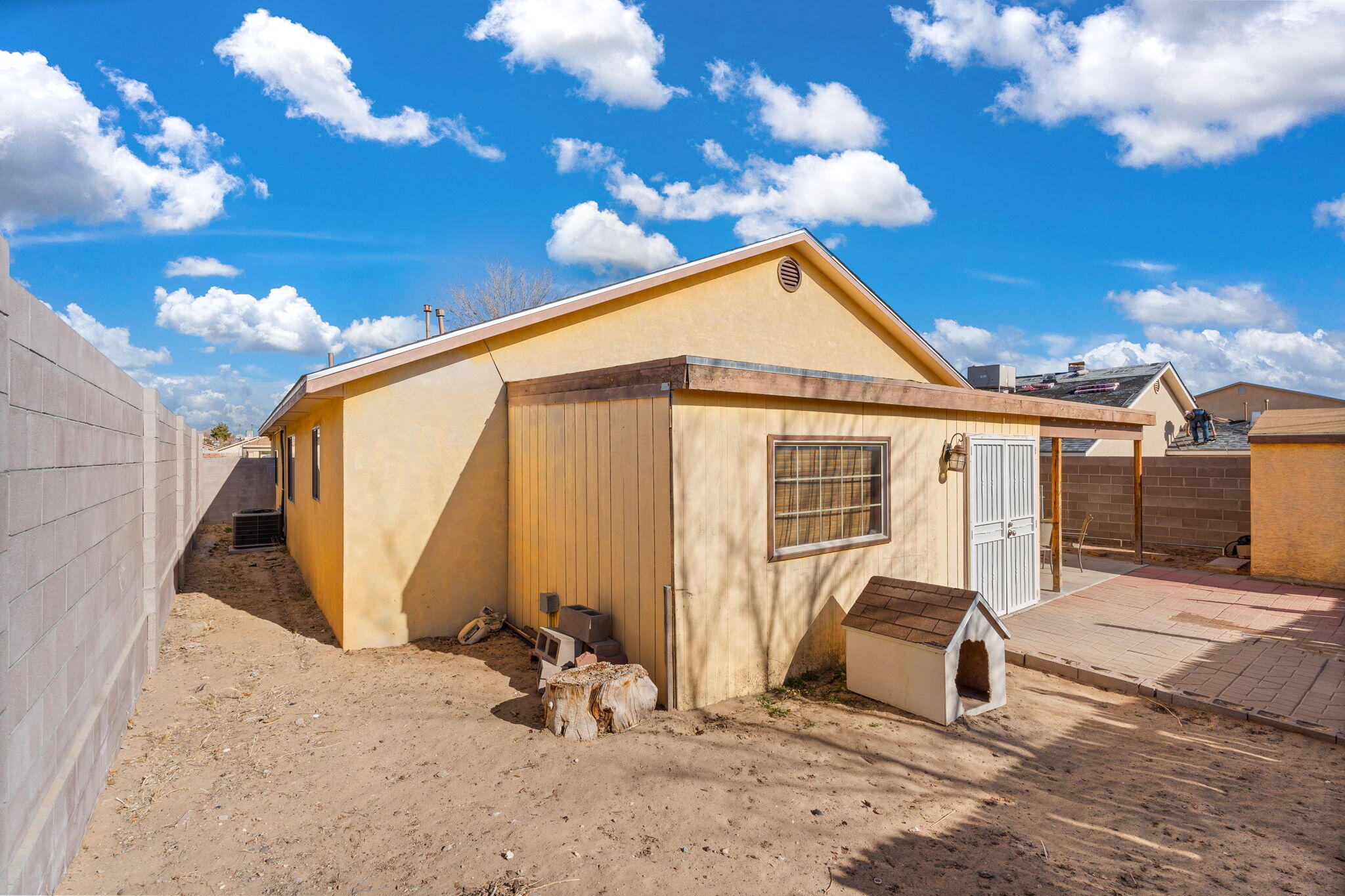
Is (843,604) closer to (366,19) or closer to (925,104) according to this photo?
(366,19)

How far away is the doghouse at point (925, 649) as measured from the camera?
4703 mm

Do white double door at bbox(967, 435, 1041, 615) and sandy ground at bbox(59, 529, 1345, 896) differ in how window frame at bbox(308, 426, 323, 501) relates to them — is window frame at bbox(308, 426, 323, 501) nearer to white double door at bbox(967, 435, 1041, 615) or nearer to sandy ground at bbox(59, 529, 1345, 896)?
sandy ground at bbox(59, 529, 1345, 896)

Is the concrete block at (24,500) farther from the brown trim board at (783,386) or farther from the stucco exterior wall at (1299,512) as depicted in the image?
the stucco exterior wall at (1299,512)

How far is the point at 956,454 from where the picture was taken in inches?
269

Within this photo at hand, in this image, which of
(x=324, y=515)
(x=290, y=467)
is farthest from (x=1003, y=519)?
(x=290, y=467)

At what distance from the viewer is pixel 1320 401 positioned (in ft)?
94.7

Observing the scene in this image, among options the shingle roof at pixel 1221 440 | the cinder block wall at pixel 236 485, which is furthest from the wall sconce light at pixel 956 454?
the cinder block wall at pixel 236 485

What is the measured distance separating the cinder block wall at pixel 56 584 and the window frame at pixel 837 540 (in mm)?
4251

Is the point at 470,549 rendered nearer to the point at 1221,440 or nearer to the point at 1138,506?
the point at 1138,506

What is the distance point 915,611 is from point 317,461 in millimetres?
7830

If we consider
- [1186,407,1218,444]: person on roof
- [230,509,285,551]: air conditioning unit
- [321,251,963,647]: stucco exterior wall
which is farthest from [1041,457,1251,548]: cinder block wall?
[230,509,285,551]: air conditioning unit

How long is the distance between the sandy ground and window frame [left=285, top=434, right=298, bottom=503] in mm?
6887

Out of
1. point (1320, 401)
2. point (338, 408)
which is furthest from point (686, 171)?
point (1320, 401)

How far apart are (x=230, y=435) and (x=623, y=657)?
4994 centimetres
